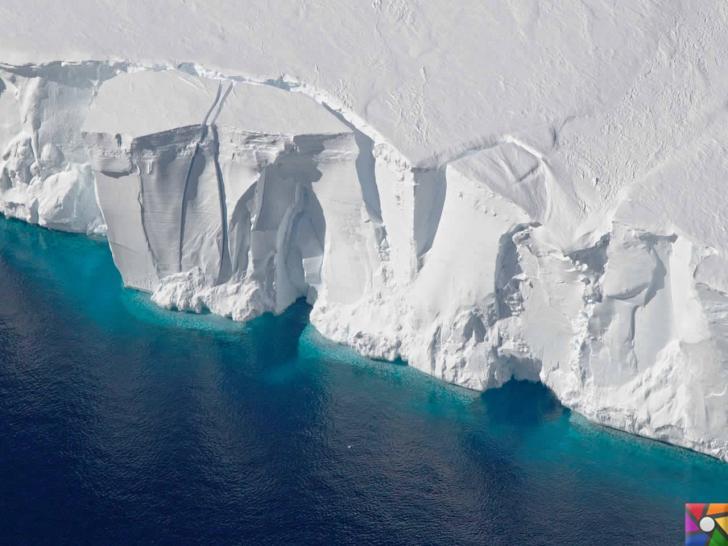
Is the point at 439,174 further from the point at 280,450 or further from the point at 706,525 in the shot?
the point at 706,525

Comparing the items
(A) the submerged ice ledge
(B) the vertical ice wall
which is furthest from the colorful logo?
(B) the vertical ice wall

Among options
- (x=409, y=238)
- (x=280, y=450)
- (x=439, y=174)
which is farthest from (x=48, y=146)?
(x=280, y=450)

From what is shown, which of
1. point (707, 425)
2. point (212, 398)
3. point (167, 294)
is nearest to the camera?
point (707, 425)

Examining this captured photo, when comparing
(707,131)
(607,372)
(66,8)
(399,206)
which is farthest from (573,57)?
(66,8)

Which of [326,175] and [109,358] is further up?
[326,175]

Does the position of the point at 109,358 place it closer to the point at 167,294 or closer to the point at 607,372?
the point at 167,294
